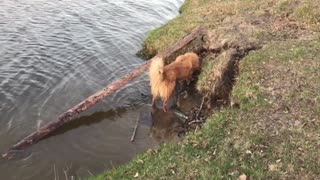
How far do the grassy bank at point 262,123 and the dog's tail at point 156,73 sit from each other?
1644 millimetres

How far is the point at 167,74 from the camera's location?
12.1 meters

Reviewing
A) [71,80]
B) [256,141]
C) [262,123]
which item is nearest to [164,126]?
[262,123]

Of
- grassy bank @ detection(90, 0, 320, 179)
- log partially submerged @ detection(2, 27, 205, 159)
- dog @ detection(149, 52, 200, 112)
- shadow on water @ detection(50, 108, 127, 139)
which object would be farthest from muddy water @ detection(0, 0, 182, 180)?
grassy bank @ detection(90, 0, 320, 179)

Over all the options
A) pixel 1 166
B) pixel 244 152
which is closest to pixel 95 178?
pixel 1 166

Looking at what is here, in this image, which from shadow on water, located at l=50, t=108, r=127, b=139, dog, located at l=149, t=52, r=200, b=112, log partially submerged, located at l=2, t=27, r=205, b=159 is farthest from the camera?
dog, located at l=149, t=52, r=200, b=112

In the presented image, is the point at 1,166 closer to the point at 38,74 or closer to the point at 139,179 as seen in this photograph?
the point at 139,179

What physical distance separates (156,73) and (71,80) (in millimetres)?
3598

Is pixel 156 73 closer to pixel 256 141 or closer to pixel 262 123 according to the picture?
pixel 262 123

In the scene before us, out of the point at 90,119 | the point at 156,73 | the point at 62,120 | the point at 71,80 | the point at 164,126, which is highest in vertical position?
the point at 156,73

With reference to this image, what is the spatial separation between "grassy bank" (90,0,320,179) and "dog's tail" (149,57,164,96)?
1.64 m

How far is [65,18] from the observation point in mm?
19156

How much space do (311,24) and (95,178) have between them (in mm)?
9767

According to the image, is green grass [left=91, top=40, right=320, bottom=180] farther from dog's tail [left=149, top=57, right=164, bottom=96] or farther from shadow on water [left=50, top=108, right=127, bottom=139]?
shadow on water [left=50, top=108, right=127, bottom=139]

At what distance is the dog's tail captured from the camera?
1134 centimetres
